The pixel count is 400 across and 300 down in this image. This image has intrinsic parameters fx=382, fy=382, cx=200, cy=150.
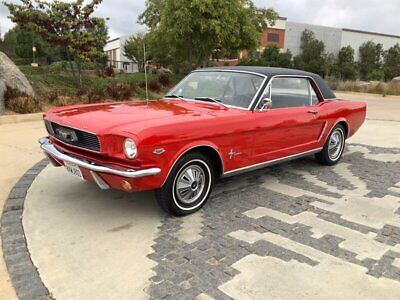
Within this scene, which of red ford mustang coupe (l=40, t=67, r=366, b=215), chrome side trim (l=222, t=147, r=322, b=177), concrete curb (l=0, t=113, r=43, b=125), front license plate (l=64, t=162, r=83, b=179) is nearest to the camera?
red ford mustang coupe (l=40, t=67, r=366, b=215)

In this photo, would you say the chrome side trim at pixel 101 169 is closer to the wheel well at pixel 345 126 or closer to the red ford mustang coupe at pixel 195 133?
the red ford mustang coupe at pixel 195 133

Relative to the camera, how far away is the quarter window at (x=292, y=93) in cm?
486

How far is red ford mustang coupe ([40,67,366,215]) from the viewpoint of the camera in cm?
340

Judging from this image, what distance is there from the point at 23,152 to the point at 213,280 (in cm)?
481

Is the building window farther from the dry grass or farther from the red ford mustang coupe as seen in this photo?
the red ford mustang coupe

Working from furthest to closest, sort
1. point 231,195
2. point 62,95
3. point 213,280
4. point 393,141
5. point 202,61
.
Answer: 1. point 202,61
2. point 62,95
3. point 393,141
4. point 231,195
5. point 213,280

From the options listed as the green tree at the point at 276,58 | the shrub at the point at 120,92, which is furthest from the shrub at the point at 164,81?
the green tree at the point at 276,58

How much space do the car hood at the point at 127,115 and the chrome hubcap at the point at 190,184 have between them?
54cm

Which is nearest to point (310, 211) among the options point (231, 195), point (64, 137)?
point (231, 195)

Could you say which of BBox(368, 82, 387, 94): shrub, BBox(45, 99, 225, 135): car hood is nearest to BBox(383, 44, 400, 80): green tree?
BBox(368, 82, 387, 94): shrub

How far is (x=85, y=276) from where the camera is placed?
2812 millimetres

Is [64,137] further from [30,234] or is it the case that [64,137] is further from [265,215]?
[265,215]

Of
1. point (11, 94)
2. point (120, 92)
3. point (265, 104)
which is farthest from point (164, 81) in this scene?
point (265, 104)

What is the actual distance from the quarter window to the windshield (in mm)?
318
